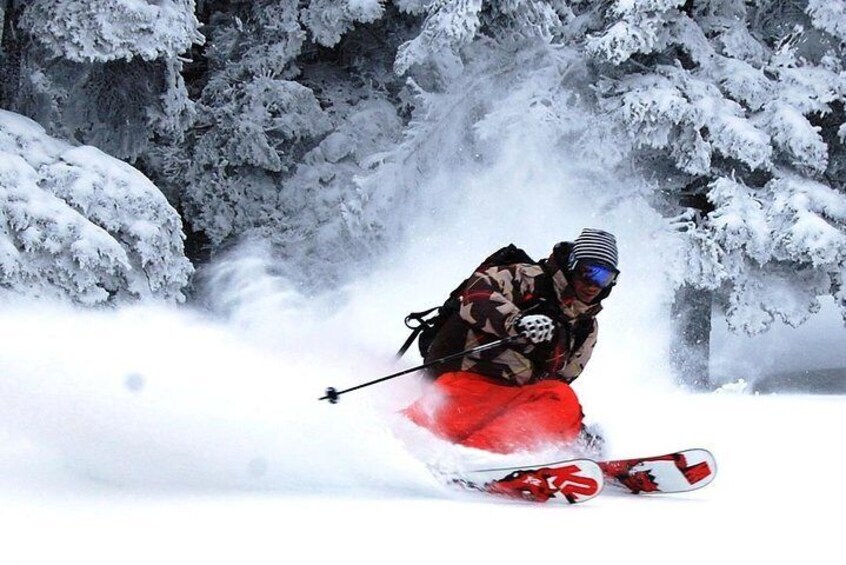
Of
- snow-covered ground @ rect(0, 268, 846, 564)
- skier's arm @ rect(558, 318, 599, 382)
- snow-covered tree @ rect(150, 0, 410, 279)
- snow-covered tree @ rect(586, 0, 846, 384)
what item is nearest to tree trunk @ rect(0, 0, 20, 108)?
snow-covered tree @ rect(150, 0, 410, 279)

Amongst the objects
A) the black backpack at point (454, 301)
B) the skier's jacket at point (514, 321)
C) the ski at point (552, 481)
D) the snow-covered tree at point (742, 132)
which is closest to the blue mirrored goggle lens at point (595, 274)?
the skier's jacket at point (514, 321)

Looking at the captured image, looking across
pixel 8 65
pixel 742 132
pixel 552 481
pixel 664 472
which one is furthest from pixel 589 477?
pixel 742 132

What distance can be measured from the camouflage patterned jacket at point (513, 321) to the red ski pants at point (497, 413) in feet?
0.31

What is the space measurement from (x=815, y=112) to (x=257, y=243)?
760 centimetres

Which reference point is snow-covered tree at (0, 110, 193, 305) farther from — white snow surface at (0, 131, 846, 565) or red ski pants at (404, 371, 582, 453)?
red ski pants at (404, 371, 582, 453)

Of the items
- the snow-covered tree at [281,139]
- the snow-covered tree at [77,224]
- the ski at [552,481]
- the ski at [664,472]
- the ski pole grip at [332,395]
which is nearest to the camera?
the ski at [552,481]

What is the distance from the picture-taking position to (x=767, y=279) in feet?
44.8

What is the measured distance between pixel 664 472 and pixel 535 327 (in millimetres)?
901

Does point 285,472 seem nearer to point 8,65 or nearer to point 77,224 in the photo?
point 77,224

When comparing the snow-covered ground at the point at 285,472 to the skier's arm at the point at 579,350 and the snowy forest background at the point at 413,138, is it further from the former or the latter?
the snowy forest background at the point at 413,138

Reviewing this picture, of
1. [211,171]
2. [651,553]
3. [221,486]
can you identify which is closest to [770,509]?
[651,553]

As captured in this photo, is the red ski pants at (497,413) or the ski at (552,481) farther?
the red ski pants at (497,413)

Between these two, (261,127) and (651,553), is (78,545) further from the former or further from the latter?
(261,127)

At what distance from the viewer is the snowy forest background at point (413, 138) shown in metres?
10.1
